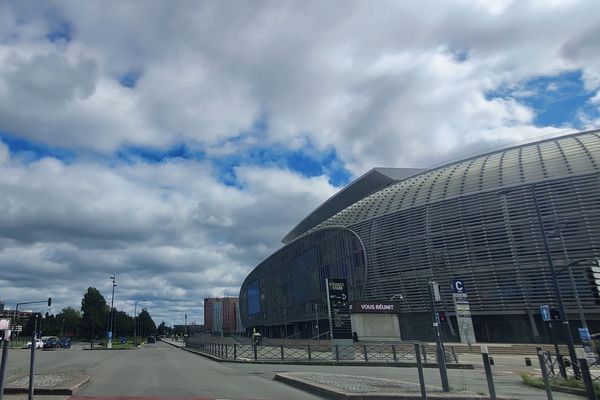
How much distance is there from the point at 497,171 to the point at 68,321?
107 meters

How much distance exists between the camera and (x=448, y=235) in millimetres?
57188

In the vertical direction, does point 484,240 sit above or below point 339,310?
above

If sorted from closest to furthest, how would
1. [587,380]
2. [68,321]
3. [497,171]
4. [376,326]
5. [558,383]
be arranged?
[587,380]
[558,383]
[376,326]
[497,171]
[68,321]

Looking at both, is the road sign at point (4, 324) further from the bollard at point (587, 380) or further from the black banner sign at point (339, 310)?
the black banner sign at point (339, 310)

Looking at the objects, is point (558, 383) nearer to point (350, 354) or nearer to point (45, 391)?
point (350, 354)

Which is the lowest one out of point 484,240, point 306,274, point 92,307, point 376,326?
point 376,326

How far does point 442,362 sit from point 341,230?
202 feet

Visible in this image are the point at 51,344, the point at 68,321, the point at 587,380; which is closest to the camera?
the point at 587,380

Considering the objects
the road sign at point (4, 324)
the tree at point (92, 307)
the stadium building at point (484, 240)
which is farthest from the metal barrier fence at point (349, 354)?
the tree at point (92, 307)

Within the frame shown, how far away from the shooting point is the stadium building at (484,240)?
161 ft

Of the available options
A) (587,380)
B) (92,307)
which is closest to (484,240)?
(587,380)

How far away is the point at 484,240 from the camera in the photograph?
54156mm

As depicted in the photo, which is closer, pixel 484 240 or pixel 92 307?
pixel 484 240

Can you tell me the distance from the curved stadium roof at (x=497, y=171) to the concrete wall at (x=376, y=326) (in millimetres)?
24141
